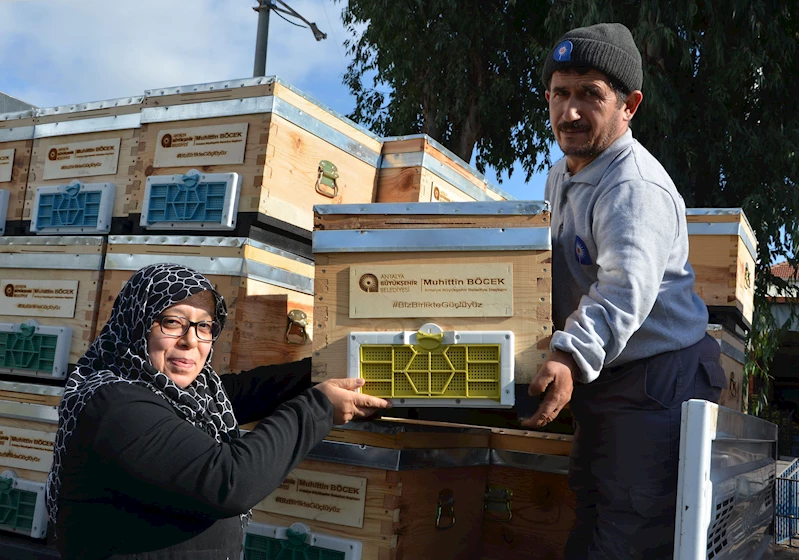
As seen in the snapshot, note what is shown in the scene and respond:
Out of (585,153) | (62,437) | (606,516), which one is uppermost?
(585,153)

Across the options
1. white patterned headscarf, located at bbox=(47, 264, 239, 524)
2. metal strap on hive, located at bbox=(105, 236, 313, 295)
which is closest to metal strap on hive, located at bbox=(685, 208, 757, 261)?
metal strap on hive, located at bbox=(105, 236, 313, 295)

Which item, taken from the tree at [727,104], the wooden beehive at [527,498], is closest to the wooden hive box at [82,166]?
the wooden beehive at [527,498]

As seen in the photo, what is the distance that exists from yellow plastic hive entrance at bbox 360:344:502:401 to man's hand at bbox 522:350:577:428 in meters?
0.18

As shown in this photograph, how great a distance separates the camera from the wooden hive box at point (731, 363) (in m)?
3.78

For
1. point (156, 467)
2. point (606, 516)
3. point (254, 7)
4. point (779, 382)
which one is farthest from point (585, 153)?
point (779, 382)

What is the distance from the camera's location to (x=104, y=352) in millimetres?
2387

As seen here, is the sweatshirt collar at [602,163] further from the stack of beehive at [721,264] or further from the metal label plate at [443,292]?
the stack of beehive at [721,264]

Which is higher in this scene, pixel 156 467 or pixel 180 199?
pixel 180 199

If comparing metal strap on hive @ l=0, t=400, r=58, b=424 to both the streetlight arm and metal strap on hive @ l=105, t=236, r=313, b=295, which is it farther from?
the streetlight arm

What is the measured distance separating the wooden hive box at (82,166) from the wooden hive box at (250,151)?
151mm

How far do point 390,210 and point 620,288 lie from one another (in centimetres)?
79

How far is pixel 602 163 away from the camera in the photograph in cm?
258

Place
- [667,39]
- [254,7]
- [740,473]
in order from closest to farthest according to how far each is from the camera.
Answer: [740,473] → [667,39] → [254,7]

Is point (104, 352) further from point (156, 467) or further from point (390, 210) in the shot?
point (390, 210)
